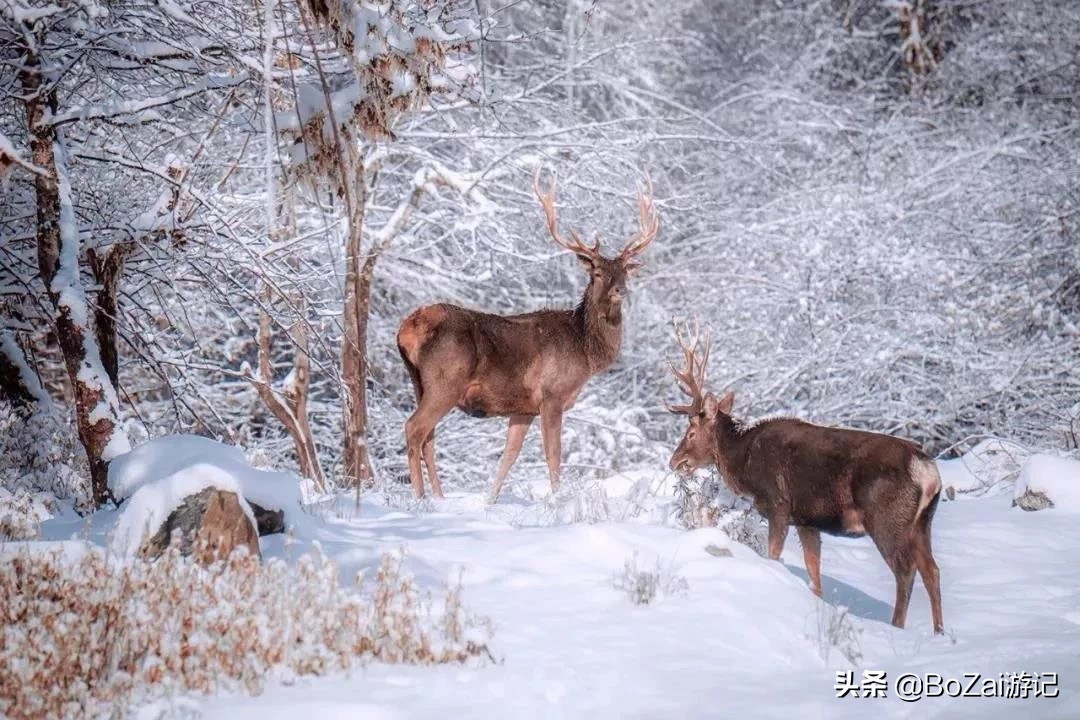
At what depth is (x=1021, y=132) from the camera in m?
18.4

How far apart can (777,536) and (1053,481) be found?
12.2 ft

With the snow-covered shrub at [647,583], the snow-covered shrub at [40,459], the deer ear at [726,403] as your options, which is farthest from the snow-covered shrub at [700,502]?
the snow-covered shrub at [40,459]

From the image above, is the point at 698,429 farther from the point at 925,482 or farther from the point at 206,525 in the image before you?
the point at 206,525

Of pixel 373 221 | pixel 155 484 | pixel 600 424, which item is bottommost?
pixel 600 424

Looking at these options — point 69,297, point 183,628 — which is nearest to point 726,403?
point 69,297

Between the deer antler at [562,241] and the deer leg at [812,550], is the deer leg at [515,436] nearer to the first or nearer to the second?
the deer antler at [562,241]

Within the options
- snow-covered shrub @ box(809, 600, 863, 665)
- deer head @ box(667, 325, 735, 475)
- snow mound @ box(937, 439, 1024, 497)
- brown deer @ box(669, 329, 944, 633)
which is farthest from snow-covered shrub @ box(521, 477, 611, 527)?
snow mound @ box(937, 439, 1024, 497)

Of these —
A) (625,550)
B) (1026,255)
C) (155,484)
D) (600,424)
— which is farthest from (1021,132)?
(155,484)

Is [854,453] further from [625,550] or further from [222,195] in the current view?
[222,195]

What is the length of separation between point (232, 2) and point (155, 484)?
12.7 feet

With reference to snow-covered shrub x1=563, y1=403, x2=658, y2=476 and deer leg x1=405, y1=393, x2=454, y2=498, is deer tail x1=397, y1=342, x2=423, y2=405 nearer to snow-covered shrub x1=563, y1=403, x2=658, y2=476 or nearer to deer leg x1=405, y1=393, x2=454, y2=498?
deer leg x1=405, y1=393, x2=454, y2=498

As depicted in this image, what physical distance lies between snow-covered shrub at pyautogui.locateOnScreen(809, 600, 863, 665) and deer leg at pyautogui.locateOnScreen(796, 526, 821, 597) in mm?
1338

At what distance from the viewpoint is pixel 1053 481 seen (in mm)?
9938

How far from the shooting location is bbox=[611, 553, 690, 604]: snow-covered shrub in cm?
564
